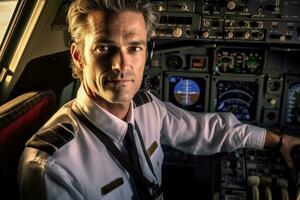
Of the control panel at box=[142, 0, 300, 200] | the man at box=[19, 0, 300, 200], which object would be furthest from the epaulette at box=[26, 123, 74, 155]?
the control panel at box=[142, 0, 300, 200]

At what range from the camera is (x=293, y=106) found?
2.38 m

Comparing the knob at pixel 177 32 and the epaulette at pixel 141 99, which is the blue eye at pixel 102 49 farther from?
the knob at pixel 177 32

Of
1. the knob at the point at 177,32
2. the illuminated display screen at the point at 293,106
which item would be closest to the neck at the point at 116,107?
the knob at the point at 177,32

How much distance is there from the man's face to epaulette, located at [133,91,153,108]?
1.26ft

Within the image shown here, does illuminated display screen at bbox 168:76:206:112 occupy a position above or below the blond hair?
below

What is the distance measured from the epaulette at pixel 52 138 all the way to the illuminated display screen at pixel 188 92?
1.06 m

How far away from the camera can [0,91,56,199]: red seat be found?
1.49 metres

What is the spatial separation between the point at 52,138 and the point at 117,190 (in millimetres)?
349

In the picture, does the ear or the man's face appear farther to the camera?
the ear

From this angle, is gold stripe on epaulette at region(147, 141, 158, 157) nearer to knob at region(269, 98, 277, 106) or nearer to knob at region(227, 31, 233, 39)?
knob at region(227, 31, 233, 39)

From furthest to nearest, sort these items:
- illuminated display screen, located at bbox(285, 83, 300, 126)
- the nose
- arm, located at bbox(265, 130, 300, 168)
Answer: illuminated display screen, located at bbox(285, 83, 300, 126)
arm, located at bbox(265, 130, 300, 168)
the nose

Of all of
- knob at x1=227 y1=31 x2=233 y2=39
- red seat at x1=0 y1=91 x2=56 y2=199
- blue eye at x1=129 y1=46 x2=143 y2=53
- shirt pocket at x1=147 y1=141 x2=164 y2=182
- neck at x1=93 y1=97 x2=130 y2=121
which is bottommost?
shirt pocket at x1=147 y1=141 x2=164 y2=182

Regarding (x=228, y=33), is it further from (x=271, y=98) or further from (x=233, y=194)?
(x=233, y=194)

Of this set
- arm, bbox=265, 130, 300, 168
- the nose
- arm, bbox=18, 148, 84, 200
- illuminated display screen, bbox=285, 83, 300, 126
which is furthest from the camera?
illuminated display screen, bbox=285, 83, 300, 126
